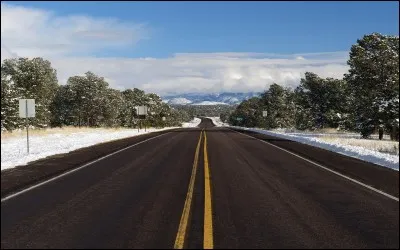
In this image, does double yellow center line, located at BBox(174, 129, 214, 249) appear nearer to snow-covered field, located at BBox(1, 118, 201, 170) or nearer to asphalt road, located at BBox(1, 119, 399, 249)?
asphalt road, located at BBox(1, 119, 399, 249)

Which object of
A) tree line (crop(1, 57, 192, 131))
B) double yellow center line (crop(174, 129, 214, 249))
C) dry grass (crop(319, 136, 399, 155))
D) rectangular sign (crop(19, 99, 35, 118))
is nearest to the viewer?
double yellow center line (crop(174, 129, 214, 249))

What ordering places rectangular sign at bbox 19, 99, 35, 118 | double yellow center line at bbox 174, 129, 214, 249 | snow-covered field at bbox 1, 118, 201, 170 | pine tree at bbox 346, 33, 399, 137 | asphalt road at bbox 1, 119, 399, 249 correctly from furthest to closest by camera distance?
pine tree at bbox 346, 33, 399, 137 < rectangular sign at bbox 19, 99, 35, 118 < snow-covered field at bbox 1, 118, 201, 170 < asphalt road at bbox 1, 119, 399, 249 < double yellow center line at bbox 174, 129, 214, 249

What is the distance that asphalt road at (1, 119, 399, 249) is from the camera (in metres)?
6.37

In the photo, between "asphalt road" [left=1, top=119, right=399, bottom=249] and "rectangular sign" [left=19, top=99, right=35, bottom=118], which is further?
"rectangular sign" [left=19, top=99, right=35, bottom=118]

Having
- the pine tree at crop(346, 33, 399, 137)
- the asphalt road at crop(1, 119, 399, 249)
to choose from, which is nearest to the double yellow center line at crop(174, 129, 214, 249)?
the asphalt road at crop(1, 119, 399, 249)

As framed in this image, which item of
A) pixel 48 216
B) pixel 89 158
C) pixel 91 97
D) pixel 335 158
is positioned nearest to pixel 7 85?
pixel 91 97

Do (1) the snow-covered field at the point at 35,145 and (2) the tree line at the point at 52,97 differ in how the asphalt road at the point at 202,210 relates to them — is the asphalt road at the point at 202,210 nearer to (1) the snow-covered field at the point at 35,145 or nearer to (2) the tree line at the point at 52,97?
(1) the snow-covered field at the point at 35,145

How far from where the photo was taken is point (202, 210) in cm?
825

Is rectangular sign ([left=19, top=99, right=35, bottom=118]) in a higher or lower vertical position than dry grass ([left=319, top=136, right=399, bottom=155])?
higher

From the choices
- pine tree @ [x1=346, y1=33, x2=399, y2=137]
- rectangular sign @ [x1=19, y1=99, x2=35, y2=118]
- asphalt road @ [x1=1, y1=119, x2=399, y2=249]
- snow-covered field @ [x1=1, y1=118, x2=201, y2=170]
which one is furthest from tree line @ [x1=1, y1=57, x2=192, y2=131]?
asphalt road @ [x1=1, y1=119, x2=399, y2=249]

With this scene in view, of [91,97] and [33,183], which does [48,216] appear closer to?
[33,183]

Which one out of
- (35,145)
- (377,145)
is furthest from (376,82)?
(35,145)

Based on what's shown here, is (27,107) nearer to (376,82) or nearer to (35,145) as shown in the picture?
(35,145)

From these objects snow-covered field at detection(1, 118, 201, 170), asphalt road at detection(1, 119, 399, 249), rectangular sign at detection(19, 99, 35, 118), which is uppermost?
rectangular sign at detection(19, 99, 35, 118)
